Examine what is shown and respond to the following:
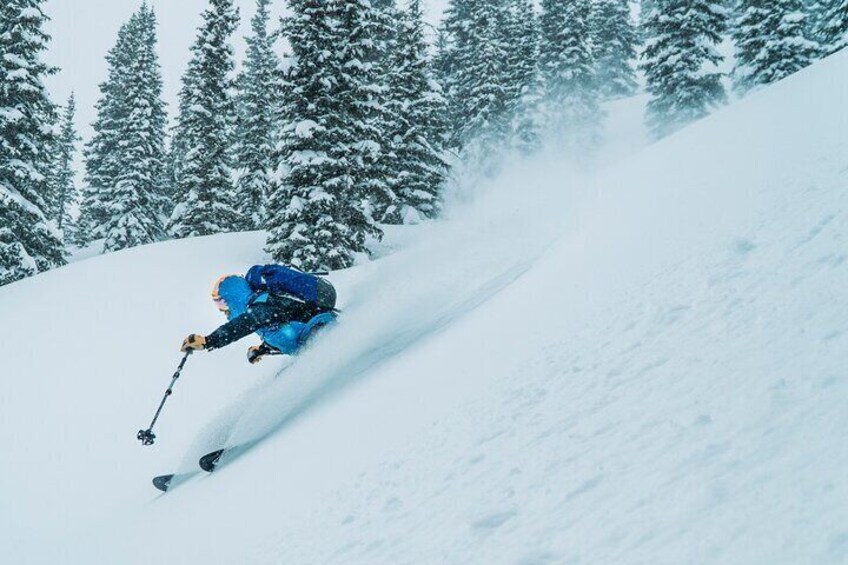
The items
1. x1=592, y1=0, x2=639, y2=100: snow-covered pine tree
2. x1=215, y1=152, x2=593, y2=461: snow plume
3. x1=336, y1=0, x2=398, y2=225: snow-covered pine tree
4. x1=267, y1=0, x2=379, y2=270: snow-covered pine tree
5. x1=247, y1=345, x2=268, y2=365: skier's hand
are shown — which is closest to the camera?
x1=215, y1=152, x2=593, y2=461: snow plume

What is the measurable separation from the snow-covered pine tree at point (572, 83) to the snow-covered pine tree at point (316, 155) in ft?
75.7

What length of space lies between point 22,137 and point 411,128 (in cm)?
1486

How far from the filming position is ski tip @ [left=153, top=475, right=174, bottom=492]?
6473mm

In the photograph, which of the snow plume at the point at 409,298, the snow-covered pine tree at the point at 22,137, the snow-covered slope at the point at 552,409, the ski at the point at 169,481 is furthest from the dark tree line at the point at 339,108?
the ski at the point at 169,481

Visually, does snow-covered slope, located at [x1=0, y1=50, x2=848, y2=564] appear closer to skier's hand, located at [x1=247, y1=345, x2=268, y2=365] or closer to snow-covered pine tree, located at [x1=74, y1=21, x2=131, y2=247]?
skier's hand, located at [x1=247, y1=345, x2=268, y2=365]

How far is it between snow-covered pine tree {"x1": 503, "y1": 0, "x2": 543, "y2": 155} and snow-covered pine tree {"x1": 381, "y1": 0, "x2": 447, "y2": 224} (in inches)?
436

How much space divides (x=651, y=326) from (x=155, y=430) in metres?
7.07

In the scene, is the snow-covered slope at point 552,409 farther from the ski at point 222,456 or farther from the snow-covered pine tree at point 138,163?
the snow-covered pine tree at point 138,163

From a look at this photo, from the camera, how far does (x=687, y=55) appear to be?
26469 mm

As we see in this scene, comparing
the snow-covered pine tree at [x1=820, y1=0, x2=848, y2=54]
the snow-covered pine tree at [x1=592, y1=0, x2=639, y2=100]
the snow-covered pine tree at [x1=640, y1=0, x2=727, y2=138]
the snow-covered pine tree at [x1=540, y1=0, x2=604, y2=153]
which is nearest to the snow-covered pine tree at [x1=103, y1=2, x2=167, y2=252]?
the snow-covered pine tree at [x1=540, y1=0, x2=604, y2=153]

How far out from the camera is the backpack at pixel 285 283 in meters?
7.47

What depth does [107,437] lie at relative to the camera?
26.9ft

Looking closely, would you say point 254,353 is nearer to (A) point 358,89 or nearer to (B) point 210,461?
(B) point 210,461

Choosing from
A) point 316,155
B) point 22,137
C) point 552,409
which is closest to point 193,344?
point 552,409
